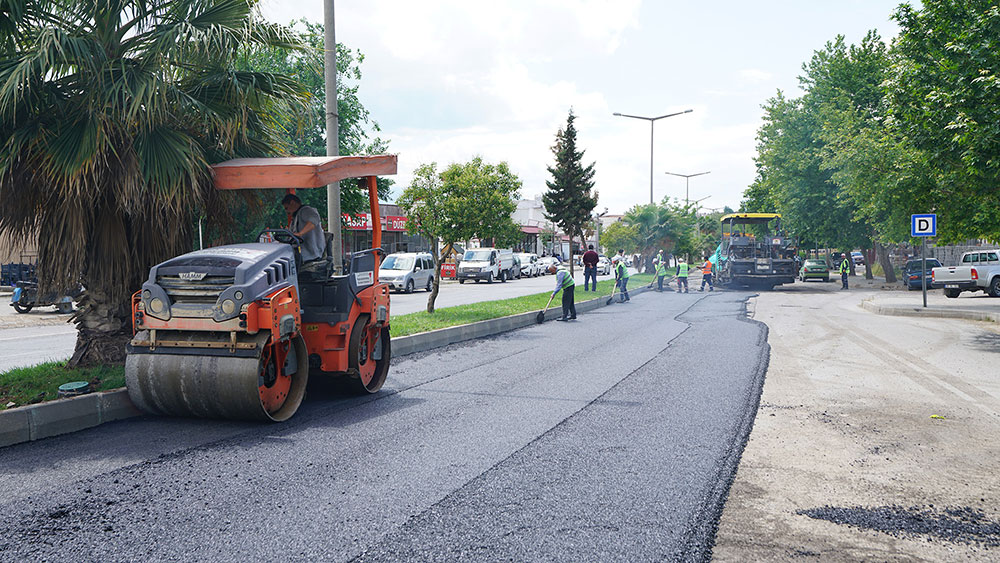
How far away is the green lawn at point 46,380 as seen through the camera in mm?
6422

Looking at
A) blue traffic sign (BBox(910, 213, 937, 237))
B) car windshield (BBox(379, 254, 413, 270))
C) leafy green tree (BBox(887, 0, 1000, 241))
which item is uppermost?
leafy green tree (BBox(887, 0, 1000, 241))

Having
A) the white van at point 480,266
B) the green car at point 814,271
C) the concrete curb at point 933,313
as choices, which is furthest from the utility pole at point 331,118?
the green car at point 814,271

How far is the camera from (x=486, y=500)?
441 cm

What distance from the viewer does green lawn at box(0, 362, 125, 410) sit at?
6.42 metres

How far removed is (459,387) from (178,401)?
316 centimetres

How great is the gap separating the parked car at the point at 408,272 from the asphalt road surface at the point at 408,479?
872 inches

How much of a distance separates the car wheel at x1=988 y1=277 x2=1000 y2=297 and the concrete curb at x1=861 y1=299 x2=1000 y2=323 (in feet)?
23.4

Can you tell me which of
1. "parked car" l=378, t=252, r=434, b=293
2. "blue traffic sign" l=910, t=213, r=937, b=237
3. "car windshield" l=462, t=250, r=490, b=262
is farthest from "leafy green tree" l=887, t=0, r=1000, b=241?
"car windshield" l=462, t=250, r=490, b=262

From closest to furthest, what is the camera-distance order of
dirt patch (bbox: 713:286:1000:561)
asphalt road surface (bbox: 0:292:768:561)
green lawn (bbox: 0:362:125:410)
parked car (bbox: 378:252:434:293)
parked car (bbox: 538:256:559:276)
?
1. asphalt road surface (bbox: 0:292:768:561)
2. dirt patch (bbox: 713:286:1000:561)
3. green lawn (bbox: 0:362:125:410)
4. parked car (bbox: 378:252:434:293)
5. parked car (bbox: 538:256:559:276)

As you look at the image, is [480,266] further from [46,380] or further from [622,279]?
[46,380]

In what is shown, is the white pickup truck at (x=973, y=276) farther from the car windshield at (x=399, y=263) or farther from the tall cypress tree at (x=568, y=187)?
the tall cypress tree at (x=568, y=187)

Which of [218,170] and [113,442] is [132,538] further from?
[218,170]

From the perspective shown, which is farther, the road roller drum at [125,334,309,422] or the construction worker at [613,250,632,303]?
the construction worker at [613,250,632,303]

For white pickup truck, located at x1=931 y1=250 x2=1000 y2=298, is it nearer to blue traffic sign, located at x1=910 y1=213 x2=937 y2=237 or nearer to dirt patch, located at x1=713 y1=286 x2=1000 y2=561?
blue traffic sign, located at x1=910 y1=213 x2=937 y2=237
